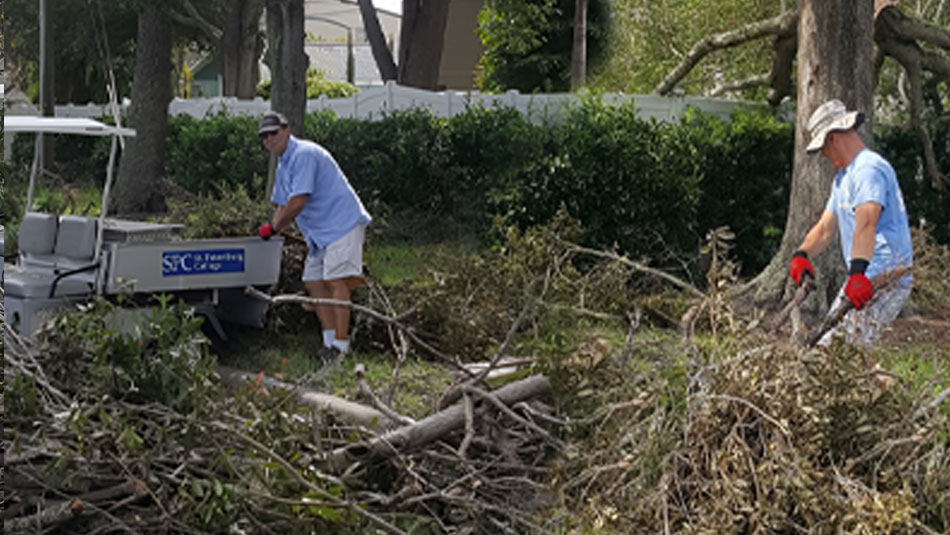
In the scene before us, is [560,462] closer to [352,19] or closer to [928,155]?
[928,155]

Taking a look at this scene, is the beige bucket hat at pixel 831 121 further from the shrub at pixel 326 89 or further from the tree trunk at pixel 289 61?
the shrub at pixel 326 89

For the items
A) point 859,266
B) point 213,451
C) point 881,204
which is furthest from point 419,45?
point 213,451

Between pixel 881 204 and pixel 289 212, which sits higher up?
pixel 881 204

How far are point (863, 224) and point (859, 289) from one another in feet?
1.41

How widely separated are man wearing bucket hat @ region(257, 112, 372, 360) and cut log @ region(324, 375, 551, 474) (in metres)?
2.89

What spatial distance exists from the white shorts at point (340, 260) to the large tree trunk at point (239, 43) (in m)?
17.6

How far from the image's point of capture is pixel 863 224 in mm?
6930

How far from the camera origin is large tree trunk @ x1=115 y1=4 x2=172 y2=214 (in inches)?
754

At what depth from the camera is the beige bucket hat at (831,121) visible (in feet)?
23.6

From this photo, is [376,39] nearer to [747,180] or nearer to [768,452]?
[747,180]

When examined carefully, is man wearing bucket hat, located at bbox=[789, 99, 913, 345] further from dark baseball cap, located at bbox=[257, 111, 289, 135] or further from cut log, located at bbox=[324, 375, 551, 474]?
dark baseball cap, located at bbox=[257, 111, 289, 135]

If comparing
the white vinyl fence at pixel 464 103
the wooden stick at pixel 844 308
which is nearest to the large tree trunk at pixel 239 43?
the white vinyl fence at pixel 464 103

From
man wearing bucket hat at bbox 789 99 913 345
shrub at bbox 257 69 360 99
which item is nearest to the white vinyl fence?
shrub at bbox 257 69 360 99

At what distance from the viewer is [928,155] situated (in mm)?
13930
